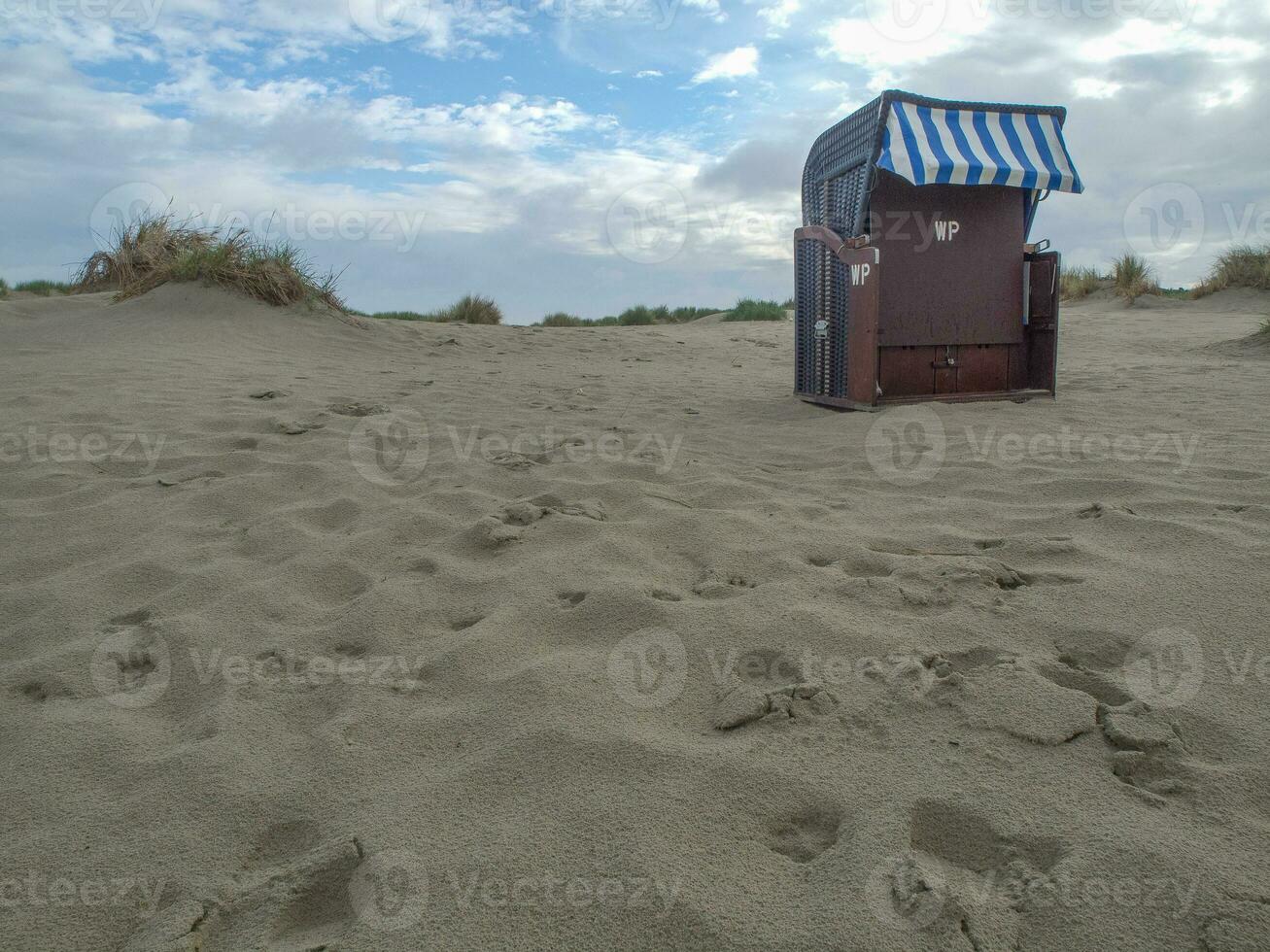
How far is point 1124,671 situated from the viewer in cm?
165

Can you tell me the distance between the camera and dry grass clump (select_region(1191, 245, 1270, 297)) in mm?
10508

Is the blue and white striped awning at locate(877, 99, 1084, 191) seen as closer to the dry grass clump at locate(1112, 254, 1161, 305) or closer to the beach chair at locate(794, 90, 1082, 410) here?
the beach chair at locate(794, 90, 1082, 410)

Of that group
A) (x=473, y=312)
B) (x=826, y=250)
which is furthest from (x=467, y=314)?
(x=826, y=250)

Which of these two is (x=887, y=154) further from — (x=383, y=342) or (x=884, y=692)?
(x=383, y=342)

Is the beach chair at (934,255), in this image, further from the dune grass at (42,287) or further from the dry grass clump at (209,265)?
the dune grass at (42,287)

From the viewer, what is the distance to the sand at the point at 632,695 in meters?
1.18

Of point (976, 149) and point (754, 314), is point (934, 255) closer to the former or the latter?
point (976, 149)

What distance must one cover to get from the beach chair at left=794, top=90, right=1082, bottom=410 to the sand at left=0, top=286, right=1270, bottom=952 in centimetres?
149

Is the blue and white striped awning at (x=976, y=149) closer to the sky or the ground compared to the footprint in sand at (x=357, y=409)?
closer to the sky

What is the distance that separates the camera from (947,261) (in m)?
Answer: 4.91

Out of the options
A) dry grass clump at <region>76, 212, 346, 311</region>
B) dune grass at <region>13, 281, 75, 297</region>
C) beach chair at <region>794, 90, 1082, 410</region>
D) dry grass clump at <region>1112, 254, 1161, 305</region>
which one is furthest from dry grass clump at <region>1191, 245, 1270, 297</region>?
dune grass at <region>13, 281, 75, 297</region>

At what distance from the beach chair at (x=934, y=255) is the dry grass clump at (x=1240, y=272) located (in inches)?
304

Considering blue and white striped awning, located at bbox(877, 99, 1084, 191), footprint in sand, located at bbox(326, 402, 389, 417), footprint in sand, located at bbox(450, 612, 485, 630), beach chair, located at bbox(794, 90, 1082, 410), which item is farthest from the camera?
beach chair, located at bbox(794, 90, 1082, 410)

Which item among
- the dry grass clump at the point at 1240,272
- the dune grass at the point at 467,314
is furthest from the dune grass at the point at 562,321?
the dry grass clump at the point at 1240,272
